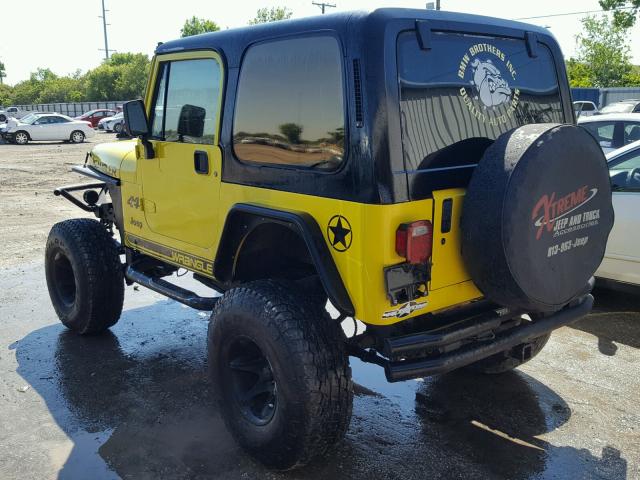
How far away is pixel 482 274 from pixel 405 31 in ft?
3.81

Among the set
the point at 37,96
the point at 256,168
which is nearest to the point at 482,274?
the point at 256,168

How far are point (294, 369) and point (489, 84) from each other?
174 cm

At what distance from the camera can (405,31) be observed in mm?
2736

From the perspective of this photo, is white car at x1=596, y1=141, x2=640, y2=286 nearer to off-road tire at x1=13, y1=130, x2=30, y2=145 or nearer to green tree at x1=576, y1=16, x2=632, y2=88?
off-road tire at x1=13, y1=130, x2=30, y2=145

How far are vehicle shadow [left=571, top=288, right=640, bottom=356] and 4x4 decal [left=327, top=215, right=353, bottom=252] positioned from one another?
9.22 ft

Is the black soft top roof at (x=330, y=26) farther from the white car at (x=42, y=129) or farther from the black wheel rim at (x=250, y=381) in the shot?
the white car at (x=42, y=129)

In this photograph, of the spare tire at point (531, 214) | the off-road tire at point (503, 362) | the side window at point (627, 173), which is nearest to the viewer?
the spare tire at point (531, 214)

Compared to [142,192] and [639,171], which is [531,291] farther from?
[639,171]

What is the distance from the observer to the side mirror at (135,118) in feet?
12.9

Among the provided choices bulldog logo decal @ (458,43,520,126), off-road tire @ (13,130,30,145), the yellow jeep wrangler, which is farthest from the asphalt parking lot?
off-road tire @ (13,130,30,145)

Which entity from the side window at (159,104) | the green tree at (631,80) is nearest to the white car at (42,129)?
the side window at (159,104)

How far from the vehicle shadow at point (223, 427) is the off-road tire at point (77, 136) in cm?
2319

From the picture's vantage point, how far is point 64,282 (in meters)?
5.09

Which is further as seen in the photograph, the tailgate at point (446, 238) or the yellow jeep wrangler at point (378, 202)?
the tailgate at point (446, 238)
